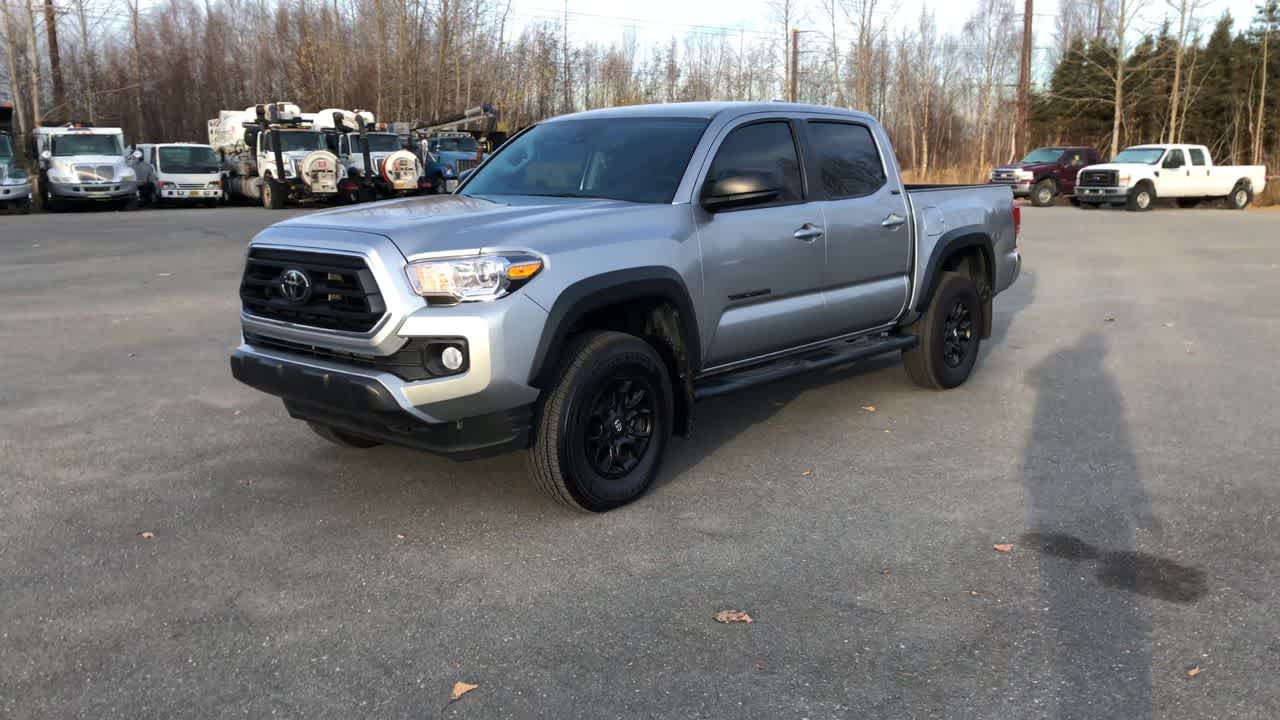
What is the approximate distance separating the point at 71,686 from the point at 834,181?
4.71 meters

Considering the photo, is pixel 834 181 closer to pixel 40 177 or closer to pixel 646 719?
pixel 646 719

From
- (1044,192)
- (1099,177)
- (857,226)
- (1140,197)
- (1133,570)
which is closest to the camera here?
(1133,570)

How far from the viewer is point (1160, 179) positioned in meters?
29.2

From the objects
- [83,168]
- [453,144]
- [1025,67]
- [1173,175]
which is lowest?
[1173,175]

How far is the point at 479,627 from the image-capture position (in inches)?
146

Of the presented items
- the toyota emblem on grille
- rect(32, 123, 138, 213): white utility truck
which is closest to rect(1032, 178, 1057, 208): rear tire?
rect(32, 123, 138, 213): white utility truck

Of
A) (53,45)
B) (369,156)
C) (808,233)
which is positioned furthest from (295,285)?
(53,45)

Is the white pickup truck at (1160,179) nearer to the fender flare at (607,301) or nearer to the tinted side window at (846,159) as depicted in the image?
the tinted side window at (846,159)

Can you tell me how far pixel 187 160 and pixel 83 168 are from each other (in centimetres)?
338

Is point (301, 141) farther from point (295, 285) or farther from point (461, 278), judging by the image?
point (461, 278)

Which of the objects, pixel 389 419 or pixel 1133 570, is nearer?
pixel 1133 570

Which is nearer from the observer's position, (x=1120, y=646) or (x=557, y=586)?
(x=1120, y=646)

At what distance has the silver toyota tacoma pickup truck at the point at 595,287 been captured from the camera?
434 centimetres

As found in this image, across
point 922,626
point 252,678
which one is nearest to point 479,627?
point 252,678
